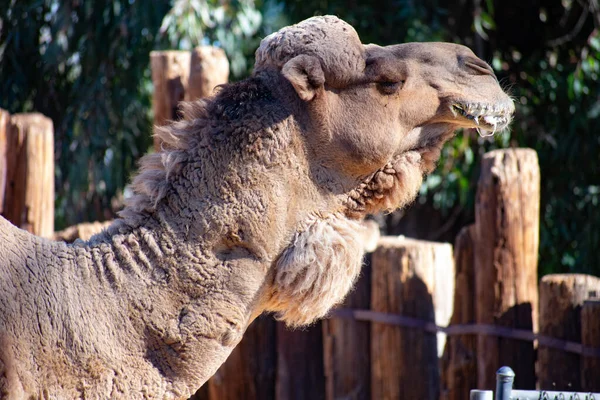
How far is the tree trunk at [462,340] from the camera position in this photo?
4789mm

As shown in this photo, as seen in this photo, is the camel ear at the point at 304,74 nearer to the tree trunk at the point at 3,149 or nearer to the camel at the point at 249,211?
the camel at the point at 249,211

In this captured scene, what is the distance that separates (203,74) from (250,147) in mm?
3032

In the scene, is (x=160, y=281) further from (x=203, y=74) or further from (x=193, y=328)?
(x=203, y=74)

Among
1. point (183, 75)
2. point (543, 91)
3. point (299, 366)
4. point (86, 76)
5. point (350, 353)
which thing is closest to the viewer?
point (350, 353)

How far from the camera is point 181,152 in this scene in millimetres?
2418

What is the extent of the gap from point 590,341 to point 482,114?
2.29 meters

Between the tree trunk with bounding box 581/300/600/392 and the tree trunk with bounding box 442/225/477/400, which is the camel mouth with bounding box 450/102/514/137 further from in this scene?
the tree trunk with bounding box 442/225/477/400

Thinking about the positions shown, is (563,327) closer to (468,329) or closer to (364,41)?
(468,329)

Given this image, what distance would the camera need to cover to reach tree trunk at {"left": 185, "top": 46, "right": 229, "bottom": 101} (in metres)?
5.27

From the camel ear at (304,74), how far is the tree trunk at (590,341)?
99.8 inches

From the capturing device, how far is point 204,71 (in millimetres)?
5266


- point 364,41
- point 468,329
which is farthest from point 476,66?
point 364,41

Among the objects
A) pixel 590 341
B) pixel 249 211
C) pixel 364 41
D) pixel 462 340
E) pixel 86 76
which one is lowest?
pixel 462 340

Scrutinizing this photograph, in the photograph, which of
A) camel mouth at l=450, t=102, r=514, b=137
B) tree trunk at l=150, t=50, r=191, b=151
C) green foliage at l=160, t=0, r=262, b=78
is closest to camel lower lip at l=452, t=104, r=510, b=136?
camel mouth at l=450, t=102, r=514, b=137
